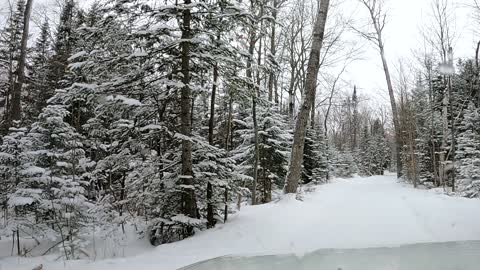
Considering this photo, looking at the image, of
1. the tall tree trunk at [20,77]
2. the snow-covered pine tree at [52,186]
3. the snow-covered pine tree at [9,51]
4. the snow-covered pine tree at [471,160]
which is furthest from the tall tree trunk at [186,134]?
the snow-covered pine tree at [9,51]

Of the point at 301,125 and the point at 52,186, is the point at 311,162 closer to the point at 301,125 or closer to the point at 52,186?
the point at 301,125

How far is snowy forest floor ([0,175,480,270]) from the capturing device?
4109 millimetres

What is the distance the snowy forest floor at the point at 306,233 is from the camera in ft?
13.5

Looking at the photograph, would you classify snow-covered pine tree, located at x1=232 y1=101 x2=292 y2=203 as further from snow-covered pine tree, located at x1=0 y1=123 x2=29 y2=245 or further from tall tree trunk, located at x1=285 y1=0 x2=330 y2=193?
snow-covered pine tree, located at x1=0 y1=123 x2=29 y2=245

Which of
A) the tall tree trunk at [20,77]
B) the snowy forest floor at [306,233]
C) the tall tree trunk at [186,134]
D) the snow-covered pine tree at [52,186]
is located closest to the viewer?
the snowy forest floor at [306,233]

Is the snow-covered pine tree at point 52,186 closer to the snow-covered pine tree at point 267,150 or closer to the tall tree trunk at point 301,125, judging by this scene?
the tall tree trunk at point 301,125

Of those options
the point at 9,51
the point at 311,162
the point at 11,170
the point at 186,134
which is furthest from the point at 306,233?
the point at 9,51

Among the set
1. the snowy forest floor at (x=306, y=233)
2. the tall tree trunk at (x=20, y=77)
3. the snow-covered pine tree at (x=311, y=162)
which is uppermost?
the tall tree trunk at (x=20, y=77)

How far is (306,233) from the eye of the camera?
4.75 m

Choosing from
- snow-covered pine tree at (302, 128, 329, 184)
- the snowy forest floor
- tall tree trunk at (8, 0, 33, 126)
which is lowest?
the snowy forest floor

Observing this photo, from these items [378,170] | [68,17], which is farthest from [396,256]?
[378,170]

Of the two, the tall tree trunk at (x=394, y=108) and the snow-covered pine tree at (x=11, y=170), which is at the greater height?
the tall tree trunk at (x=394, y=108)

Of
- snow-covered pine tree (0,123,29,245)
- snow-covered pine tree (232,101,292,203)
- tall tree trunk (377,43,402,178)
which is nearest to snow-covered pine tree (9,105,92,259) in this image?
snow-covered pine tree (0,123,29,245)

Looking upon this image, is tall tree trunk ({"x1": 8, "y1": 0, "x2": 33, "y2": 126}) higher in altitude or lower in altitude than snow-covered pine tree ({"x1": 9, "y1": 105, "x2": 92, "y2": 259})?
higher
